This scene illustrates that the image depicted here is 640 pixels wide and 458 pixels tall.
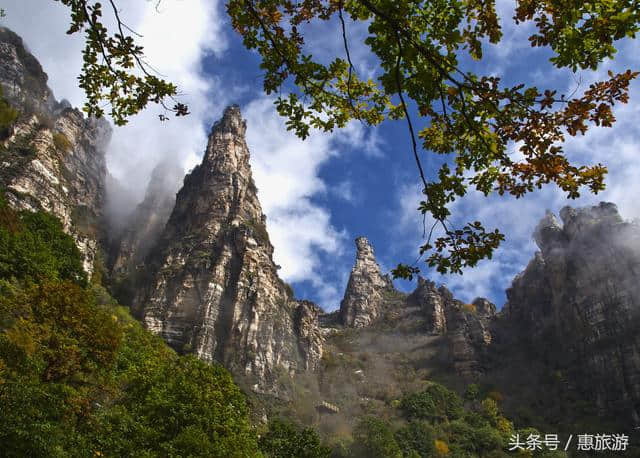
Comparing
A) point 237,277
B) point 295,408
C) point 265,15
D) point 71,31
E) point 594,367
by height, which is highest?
point 237,277

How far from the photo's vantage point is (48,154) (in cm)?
5416

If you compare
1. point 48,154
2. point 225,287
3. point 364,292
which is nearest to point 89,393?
point 225,287

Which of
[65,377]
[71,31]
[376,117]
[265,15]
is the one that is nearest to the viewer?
[71,31]

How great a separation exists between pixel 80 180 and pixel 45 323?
67204 millimetres

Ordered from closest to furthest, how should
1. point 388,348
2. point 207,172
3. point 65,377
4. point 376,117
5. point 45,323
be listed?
point 376,117 → point 65,377 → point 45,323 → point 207,172 → point 388,348

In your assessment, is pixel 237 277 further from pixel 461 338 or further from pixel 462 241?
pixel 462 241

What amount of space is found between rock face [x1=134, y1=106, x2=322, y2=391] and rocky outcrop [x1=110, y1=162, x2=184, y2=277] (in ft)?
31.9

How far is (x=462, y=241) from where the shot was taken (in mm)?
4332

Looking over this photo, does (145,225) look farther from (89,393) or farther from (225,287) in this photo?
(89,393)

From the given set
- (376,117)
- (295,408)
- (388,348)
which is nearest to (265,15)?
(376,117)

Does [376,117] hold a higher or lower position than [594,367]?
lower

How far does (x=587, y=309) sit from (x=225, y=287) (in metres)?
49.9

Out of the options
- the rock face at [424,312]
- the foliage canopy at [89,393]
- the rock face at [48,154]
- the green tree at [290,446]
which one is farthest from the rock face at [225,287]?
the foliage canopy at [89,393]

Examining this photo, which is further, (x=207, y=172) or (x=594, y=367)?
(x=207, y=172)
